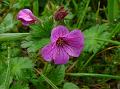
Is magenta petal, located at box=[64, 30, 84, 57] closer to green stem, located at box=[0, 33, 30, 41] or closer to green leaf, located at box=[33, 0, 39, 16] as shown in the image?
green stem, located at box=[0, 33, 30, 41]

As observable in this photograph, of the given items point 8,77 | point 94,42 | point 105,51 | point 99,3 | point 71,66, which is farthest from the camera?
point 99,3

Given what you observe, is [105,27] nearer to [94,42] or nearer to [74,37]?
[94,42]

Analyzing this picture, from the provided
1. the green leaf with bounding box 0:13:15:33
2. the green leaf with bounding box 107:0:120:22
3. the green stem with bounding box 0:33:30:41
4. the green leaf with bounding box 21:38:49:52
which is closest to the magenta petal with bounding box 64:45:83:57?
the green leaf with bounding box 21:38:49:52

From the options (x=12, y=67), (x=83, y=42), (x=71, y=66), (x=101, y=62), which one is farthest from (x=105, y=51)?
(x=12, y=67)

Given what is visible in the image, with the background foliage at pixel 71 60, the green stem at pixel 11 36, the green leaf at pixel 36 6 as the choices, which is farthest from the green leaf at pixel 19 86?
the green leaf at pixel 36 6

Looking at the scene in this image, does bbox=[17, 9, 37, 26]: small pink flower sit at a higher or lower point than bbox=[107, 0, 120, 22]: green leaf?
lower

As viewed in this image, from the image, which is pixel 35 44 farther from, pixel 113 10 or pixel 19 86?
pixel 113 10
